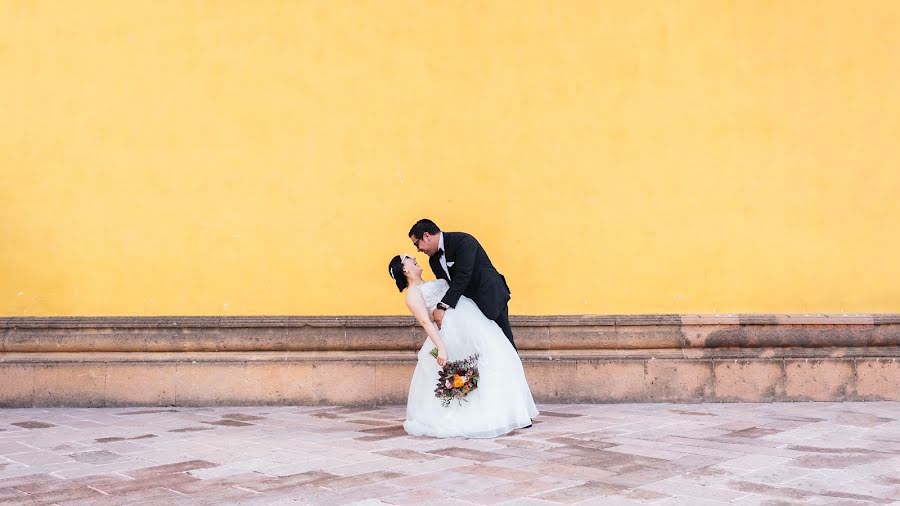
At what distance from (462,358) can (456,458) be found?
1148mm

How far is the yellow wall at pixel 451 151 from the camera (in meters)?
6.79

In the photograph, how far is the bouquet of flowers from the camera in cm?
521

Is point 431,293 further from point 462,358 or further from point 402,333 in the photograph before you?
point 402,333

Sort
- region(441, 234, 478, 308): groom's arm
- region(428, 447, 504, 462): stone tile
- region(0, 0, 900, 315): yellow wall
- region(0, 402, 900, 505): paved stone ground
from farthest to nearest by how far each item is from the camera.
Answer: region(0, 0, 900, 315): yellow wall
region(441, 234, 478, 308): groom's arm
region(428, 447, 504, 462): stone tile
region(0, 402, 900, 505): paved stone ground

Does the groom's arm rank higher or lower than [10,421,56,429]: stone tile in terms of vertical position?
higher

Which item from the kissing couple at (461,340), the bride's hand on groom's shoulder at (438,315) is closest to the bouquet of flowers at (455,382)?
the kissing couple at (461,340)

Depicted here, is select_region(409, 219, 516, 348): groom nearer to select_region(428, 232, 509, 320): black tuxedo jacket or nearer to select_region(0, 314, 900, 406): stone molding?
select_region(428, 232, 509, 320): black tuxedo jacket

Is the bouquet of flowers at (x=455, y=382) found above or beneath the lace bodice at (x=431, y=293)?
beneath

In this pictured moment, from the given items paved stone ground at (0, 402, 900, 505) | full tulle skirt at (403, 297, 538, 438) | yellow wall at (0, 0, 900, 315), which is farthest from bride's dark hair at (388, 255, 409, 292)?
yellow wall at (0, 0, 900, 315)

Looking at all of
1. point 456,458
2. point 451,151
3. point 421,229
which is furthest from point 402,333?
Answer: point 456,458

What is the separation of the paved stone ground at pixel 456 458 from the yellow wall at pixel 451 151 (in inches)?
47.0

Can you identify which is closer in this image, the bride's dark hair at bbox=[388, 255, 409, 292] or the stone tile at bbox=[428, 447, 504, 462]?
the stone tile at bbox=[428, 447, 504, 462]

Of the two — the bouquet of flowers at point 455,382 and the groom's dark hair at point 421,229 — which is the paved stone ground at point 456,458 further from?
the groom's dark hair at point 421,229

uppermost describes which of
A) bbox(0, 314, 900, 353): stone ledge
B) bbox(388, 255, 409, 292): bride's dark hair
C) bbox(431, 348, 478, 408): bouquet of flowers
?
bbox(388, 255, 409, 292): bride's dark hair
